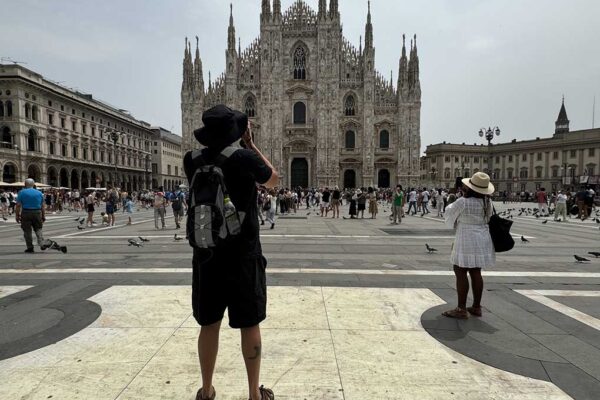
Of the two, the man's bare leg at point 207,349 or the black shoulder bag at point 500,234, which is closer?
the man's bare leg at point 207,349

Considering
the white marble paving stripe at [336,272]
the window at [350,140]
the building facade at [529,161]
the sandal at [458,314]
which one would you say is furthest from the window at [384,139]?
the sandal at [458,314]

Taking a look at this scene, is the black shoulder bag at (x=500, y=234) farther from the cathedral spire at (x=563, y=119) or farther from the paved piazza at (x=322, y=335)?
the cathedral spire at (x=563, y=119)

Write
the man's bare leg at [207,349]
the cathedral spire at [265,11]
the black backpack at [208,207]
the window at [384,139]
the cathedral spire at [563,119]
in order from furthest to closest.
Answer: the cathedral spire at [563,119], the window at [384,139], the cathedral spire at [265,11], the man's bare leg at [207,349], the black backpack at [208,207]

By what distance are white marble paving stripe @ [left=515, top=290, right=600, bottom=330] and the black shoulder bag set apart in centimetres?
98

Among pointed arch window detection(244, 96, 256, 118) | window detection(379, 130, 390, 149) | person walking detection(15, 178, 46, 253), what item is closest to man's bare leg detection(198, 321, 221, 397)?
person walking detection(15, 178, 46, 253)

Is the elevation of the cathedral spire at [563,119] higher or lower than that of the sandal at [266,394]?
higher

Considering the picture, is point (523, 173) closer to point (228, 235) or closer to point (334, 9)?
point (334, 9)

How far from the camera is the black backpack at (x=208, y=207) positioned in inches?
73.2

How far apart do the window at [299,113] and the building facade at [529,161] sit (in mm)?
20277

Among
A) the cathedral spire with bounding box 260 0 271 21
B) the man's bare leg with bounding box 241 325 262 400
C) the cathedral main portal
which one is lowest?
the man's bare leg with bounding box 241 325 262 400

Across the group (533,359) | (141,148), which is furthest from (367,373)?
(141,148)

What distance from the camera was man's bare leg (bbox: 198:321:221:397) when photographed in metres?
2.08

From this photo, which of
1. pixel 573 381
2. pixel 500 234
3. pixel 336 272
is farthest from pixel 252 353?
pixel 336 272

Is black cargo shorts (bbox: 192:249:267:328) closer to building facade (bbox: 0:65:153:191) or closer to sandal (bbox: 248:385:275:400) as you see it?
sandal (bbox: 248:385:275:400)
